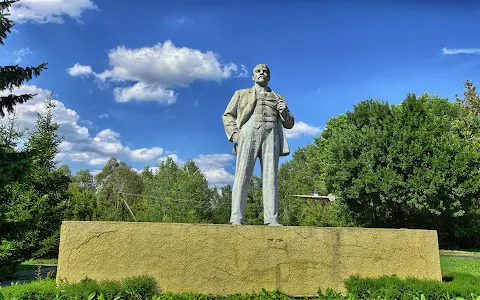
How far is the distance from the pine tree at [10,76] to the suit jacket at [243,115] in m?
7.43

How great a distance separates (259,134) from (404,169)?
55.4 ft

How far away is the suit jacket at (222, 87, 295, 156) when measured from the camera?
7.11 metres

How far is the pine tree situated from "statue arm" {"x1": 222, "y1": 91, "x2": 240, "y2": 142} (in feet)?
24.2

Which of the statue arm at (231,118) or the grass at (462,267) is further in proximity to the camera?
the grass at (462,267)

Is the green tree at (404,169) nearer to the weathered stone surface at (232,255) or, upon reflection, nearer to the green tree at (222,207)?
the green tree at (222,207)

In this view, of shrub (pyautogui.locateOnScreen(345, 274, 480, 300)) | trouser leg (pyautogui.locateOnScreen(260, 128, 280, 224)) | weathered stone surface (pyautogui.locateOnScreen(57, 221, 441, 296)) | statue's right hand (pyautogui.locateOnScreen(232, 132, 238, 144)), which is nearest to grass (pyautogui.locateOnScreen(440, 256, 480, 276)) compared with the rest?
shrub (pyautogui.locateOnScreen(345, 274, 480, 300))

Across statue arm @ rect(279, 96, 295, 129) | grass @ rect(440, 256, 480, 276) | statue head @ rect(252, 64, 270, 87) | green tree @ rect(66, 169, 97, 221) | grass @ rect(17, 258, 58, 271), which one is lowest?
grass @ rect(17, 258, 58, 271)

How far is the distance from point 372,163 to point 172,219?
15360 mm

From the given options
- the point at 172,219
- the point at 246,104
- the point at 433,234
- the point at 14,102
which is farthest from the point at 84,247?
the point at 172,219

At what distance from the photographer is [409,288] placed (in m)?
5.26

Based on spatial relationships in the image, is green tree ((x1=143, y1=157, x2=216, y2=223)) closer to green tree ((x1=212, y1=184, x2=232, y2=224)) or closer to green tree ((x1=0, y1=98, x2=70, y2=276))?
green tree ((x1=212, y1=184, x2=232, y2=224))

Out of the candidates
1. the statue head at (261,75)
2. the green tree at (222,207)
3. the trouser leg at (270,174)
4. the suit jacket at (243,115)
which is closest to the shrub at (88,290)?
the trouser leg at (270,174)

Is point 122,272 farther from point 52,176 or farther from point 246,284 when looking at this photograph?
point 52,176

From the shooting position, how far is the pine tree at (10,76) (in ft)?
36.4
